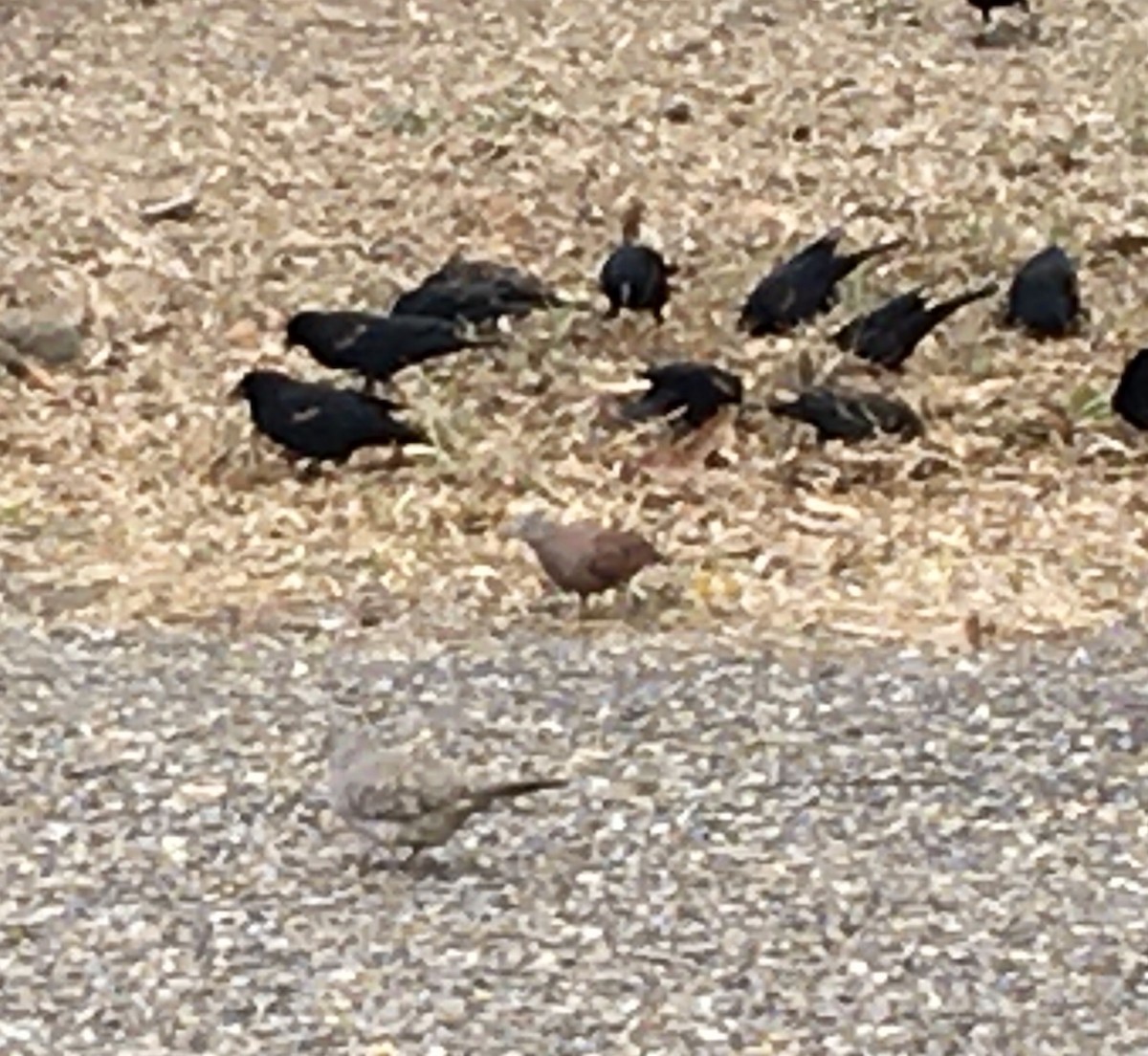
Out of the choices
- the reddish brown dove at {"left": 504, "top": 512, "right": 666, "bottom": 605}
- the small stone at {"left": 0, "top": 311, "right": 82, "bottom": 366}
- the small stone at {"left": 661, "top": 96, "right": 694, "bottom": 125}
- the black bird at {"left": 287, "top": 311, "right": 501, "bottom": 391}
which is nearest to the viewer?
the reddish brown dove at {"left": 504, "top": 512, "right": 666, "bottom": 605}

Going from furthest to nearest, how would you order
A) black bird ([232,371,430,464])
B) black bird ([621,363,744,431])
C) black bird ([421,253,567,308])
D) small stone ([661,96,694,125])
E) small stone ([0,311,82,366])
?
1. small stone ([661,96,694,125])
2. small stone ([0,311,82,366])
3. black bird ([421,253,567,308])
4. black bird ([621,363,744,431])
5. black bird ([232,371,430,464])

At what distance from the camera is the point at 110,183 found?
1069 cm

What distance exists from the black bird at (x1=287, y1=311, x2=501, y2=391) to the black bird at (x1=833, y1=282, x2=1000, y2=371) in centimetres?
106

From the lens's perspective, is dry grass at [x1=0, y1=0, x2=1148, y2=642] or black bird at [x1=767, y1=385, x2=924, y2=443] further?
black bird at [x1=767, y1=385, x2=924, y2=443]

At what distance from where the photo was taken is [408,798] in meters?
5.71

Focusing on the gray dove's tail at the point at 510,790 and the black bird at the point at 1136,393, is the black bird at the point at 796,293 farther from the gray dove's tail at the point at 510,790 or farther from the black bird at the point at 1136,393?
the gray dove's tail at the point at 510,790

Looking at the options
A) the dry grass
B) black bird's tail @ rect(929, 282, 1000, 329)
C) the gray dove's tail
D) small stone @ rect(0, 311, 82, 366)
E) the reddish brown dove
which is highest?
the gray dove's tail

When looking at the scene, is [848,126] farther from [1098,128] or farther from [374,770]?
[374,770]

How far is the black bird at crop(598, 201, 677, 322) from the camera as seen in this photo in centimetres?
913

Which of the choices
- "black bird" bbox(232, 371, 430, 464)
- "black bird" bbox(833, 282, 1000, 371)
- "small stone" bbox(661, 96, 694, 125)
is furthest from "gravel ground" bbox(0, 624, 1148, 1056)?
"small stone" bbox(661, 96, 694, 125)

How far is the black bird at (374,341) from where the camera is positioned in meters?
8.70

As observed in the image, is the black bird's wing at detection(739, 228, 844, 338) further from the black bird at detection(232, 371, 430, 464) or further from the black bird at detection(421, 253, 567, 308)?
the black bird at detection(232, 371, 430, 464)

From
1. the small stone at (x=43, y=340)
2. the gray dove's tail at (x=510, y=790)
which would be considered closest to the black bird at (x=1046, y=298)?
the small stone at (x=43, y=340)

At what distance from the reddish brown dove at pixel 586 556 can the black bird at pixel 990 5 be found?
15.0 feet
